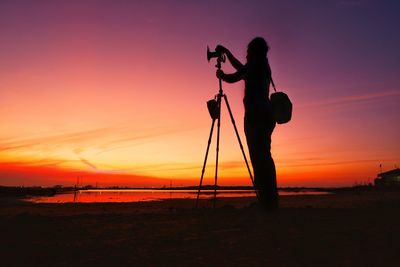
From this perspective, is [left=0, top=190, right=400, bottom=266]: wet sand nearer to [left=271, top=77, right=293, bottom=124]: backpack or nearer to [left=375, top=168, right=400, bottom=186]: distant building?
[left=271, top=77, right=293, bottom=124]: backpack

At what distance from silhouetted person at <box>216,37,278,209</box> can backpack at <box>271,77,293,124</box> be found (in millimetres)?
90

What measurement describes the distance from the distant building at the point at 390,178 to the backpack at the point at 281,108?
244 ft

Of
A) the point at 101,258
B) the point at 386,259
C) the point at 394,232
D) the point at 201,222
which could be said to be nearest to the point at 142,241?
the point at 101,258

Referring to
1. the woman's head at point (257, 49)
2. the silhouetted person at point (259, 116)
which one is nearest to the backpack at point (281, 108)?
the silhouetted person at point (259, 116)

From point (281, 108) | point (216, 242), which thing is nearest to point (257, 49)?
point (281, 108)

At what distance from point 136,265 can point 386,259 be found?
7.35 ft

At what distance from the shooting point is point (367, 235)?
413cm

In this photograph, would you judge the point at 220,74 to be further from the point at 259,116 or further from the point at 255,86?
the point at 259,116

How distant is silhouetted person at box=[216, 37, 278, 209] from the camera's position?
5797mm

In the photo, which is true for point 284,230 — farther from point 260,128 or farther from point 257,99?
point 257,99

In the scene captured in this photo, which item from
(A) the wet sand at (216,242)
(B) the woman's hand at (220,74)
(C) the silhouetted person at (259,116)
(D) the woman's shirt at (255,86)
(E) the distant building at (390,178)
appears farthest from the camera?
(E) the distant building at (390,178)

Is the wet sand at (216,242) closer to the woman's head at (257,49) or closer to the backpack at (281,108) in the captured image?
the backpack at (281,108)

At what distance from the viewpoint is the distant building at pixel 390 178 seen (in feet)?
230

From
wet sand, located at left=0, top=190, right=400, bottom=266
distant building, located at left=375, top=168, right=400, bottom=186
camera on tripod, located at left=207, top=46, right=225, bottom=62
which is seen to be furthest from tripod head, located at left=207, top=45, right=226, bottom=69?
distant building, located at left=375, top=168, right=400, bottom=186
